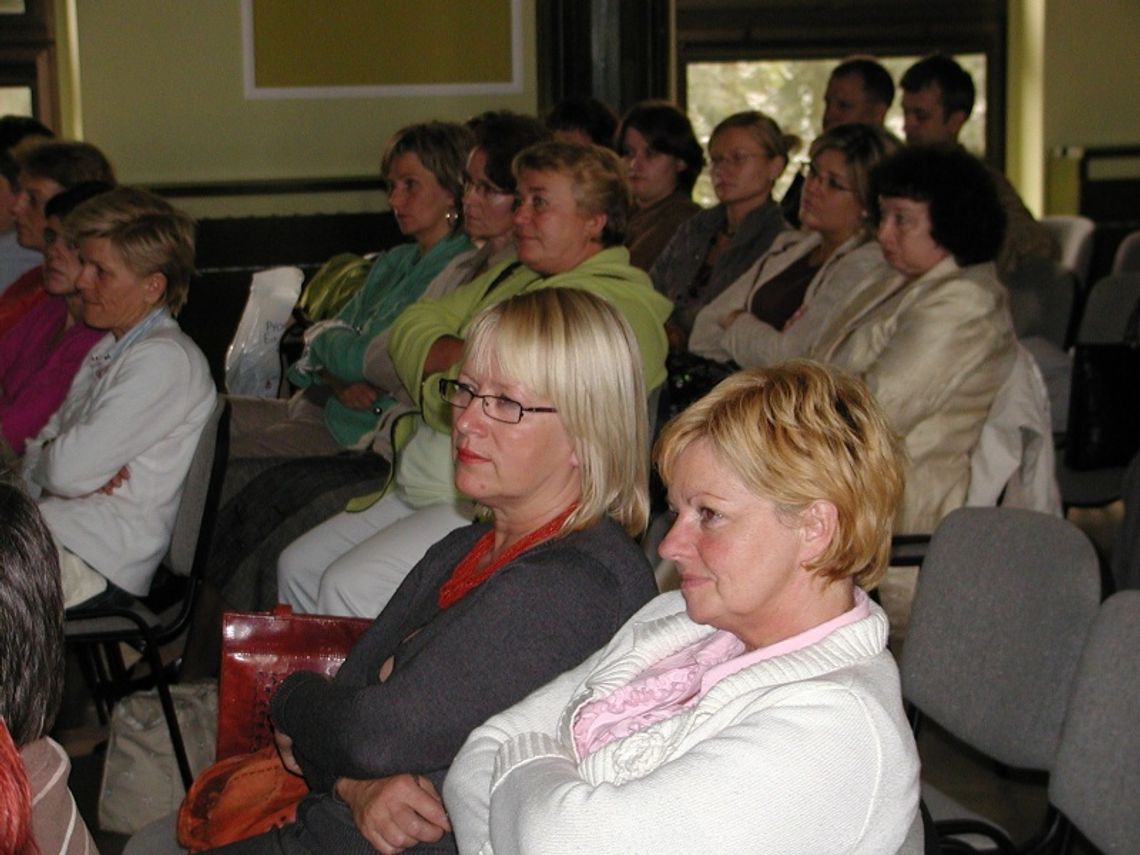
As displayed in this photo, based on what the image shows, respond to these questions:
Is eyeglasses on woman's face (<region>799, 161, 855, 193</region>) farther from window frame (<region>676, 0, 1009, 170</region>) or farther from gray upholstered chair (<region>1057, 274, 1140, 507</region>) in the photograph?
window frame (<region>676, 0, 1009, 170</region>)

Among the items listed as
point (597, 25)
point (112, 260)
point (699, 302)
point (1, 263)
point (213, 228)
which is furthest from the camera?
point (213, 228)

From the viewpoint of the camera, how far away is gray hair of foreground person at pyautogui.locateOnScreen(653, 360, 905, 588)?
1599 mm

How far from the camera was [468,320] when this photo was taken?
3.58 m

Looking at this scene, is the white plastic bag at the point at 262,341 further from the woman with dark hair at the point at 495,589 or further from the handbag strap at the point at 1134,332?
the woman with dark hair at the point at 495,589

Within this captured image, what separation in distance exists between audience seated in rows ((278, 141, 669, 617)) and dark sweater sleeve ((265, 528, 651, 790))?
1192 millimetres

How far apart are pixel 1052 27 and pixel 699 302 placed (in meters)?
4.27

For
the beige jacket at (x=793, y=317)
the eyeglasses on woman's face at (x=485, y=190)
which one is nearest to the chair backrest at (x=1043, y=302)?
the beige jacket at (x=793, y=317)

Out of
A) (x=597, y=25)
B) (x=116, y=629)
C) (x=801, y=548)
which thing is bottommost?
(x=116, y=629)

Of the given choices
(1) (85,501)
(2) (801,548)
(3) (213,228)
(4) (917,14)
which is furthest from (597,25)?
(2) (801,548)

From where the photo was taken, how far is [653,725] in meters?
1.61

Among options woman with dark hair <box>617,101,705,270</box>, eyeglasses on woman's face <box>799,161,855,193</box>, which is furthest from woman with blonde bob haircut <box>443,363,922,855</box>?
woman with dark hair <box>617,101,705,270</box>

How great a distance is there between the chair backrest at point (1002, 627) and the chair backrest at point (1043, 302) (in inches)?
125

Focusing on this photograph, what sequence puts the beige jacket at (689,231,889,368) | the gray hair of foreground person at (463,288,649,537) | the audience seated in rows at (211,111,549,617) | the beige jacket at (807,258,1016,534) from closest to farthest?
1. the gray hair of foreground person at (463,288,649,537)
2. the beige jacket at (807,258,1016,534)
3. the audience seated in rows at (211,111,549,617)
4. the beige jacket at (689,231,889,368)

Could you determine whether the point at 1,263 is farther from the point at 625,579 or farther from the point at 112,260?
the point at 625,579
